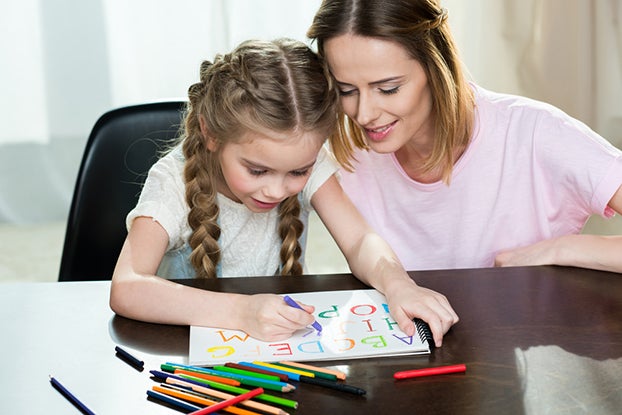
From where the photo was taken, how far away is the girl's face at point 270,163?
4.83 ft

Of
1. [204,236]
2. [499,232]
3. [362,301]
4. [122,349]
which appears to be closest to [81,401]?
[122,349]

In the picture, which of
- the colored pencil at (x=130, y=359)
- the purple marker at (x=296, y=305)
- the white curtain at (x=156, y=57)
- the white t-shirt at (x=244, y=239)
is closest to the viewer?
the colored pencil at (x=130, y=359)

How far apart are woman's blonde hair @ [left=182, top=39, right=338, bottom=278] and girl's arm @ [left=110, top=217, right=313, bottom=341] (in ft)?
0.78

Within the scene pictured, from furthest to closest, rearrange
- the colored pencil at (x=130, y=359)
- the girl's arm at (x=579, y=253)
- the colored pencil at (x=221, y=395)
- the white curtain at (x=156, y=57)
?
1. the white curtain at (x=156, y=57)
2. the girl's arm at (x=579, y=253)
3. the colored pencil at (x=130, y=359)
4. the colored pencil at (x=221, y=395)

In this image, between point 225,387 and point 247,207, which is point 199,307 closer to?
point 225,387

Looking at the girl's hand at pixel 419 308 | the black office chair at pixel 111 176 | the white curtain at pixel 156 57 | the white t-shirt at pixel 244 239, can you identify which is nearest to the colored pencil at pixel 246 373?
the girl's hand at pixel 419 308

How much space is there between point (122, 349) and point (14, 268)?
2.53 metres

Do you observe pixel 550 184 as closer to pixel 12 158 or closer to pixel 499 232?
pixel 499 232

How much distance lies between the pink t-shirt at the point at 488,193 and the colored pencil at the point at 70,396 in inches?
36.5

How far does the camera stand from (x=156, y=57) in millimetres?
3906

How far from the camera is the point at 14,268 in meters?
3.54

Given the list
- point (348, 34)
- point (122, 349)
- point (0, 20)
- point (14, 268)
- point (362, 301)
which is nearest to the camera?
point (122, 349)

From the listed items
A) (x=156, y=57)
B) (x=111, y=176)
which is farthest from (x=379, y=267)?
(x=156, y=57)

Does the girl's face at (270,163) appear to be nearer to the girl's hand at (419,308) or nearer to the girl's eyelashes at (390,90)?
Result: the girl's eyelashes at (390,90)
